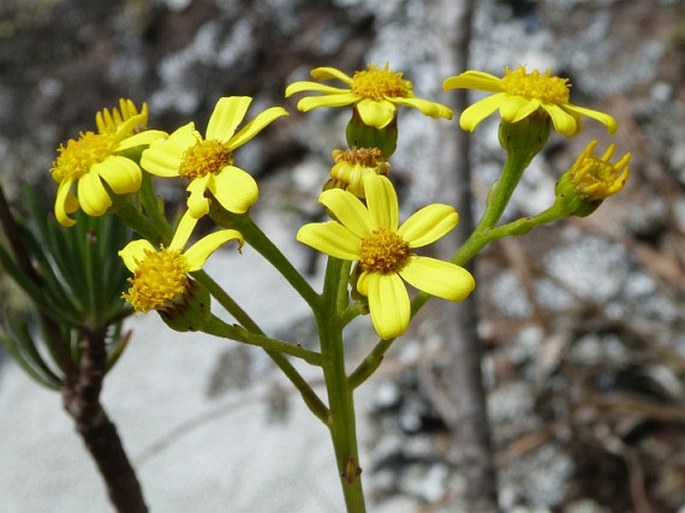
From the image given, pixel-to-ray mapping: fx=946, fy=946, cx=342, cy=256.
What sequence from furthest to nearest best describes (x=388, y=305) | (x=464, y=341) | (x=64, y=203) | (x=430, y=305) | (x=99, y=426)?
(x=430, y=305) < (x=464, y=341) < (x=99, y=426) < (x=64, y=203) < (x=388, y=305)

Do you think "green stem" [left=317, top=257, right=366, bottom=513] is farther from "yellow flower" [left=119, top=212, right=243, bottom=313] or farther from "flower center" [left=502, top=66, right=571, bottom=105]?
"flower center" [left=502, top=66, right=571, bottom=105]

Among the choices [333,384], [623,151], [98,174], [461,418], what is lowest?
[333,384]

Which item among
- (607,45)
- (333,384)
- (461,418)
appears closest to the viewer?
(333,384)

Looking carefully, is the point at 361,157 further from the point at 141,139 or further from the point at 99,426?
the point at 99,426

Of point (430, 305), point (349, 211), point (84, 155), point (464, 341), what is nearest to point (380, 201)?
point (349, 211)

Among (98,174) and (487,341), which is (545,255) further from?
(98,174)

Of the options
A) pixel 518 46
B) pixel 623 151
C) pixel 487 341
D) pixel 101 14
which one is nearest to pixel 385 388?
pixel 487 341
